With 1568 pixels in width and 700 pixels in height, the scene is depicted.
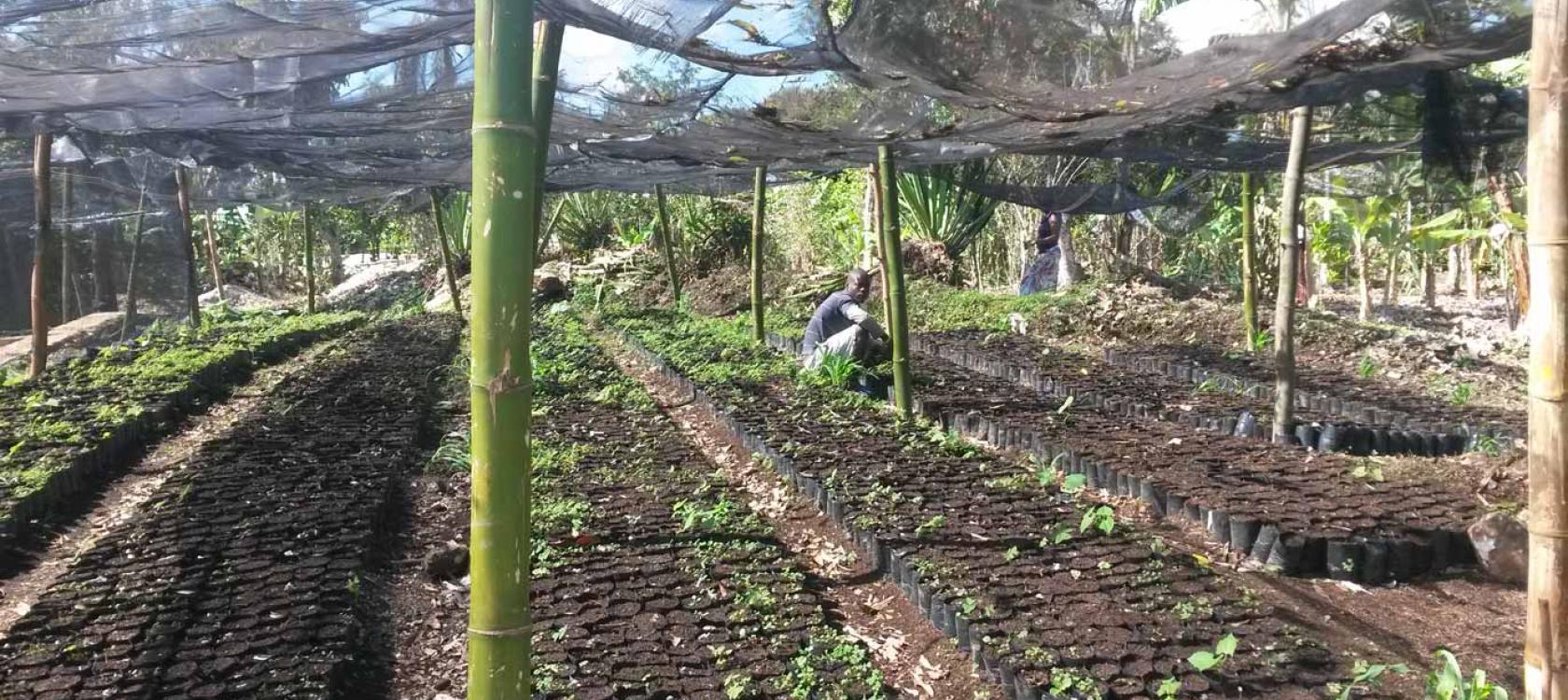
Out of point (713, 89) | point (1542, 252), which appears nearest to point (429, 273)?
point (713, 89)

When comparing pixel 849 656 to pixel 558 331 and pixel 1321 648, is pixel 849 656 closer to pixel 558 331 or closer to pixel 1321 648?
pixel 1321 648

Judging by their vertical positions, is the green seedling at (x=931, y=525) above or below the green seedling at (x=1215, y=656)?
above

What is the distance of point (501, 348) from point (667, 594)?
7.99 ft

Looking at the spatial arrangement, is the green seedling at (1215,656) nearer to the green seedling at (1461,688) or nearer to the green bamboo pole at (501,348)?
the green seedling at (1461,688)

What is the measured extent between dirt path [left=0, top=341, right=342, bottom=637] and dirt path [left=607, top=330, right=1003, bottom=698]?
298cm

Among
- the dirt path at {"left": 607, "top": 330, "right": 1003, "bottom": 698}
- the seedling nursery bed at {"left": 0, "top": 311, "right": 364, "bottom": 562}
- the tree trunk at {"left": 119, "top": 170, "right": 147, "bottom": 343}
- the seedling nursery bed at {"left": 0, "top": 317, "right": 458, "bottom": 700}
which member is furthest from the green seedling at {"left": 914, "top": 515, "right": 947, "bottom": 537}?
the tree trunk at {"left": 119, "top": 170, "right": 147, "bottom": 343}

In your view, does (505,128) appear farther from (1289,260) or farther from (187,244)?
(187,244)

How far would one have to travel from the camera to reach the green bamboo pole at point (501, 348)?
1.47 m

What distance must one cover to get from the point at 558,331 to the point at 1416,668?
10.5 m

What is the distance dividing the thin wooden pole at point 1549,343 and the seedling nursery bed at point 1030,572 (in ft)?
3.87

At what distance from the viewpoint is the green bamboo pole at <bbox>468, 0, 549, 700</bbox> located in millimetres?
1466

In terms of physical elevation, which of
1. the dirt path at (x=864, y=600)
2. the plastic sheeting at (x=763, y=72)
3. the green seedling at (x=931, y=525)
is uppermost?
the plastic sheeting at (x=763, y=72)

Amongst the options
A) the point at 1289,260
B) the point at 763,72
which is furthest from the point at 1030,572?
the point at 1289,260

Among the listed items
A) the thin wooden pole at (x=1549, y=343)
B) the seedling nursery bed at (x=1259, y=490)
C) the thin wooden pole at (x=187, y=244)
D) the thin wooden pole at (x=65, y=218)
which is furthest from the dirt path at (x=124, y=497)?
the seedling nursery bed at (x=1259, y=490)
